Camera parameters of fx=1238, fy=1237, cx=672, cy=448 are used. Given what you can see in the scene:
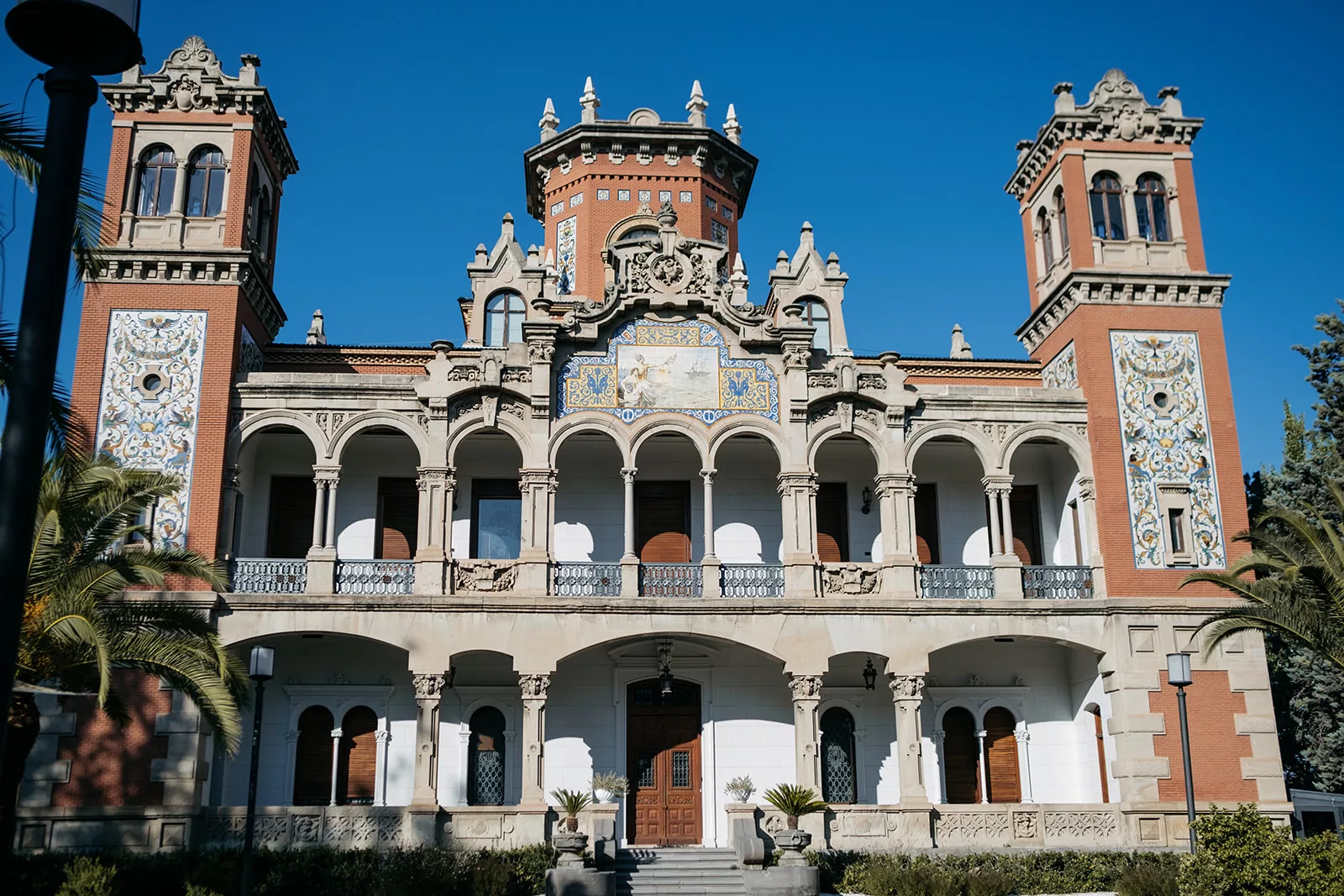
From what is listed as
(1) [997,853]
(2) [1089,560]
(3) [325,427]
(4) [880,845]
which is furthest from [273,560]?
(2) [1089,560]

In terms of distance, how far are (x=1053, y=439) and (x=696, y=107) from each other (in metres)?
14.1

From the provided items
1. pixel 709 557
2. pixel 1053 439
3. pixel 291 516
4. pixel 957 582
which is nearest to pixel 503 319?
pixel 291 516

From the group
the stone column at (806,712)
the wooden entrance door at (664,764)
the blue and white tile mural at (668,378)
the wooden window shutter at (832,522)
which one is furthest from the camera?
the wooden window shutter at (832,522)

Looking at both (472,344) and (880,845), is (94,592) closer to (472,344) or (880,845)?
(472,344)

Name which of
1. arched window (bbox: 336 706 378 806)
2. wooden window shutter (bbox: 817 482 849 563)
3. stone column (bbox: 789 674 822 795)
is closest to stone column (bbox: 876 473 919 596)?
wooden window shutter (bbox: 817 482 849 563)

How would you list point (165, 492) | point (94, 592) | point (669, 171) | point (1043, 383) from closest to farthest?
point (94, 592) < point (165, 492) < point (1043, 383) < point (669, 171)

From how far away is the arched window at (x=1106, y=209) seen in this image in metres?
27.6

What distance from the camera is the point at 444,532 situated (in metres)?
24.5

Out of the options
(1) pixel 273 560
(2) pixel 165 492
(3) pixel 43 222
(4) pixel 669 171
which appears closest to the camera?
(3) pixel 43 222


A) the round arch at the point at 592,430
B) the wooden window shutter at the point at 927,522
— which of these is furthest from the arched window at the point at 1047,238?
the round arch at the point at 592,430

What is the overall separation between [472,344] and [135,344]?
689 cm

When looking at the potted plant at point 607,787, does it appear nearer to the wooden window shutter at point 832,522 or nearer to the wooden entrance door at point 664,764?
the wooden entrance door at point 664,764

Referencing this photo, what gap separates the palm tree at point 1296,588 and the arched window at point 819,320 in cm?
913

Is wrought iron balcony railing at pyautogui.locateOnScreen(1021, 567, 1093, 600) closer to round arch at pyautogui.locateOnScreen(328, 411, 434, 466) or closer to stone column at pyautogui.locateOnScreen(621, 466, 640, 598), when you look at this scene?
stone column at pyautogui.locateOnScreen(621, 466, 640, 598)
